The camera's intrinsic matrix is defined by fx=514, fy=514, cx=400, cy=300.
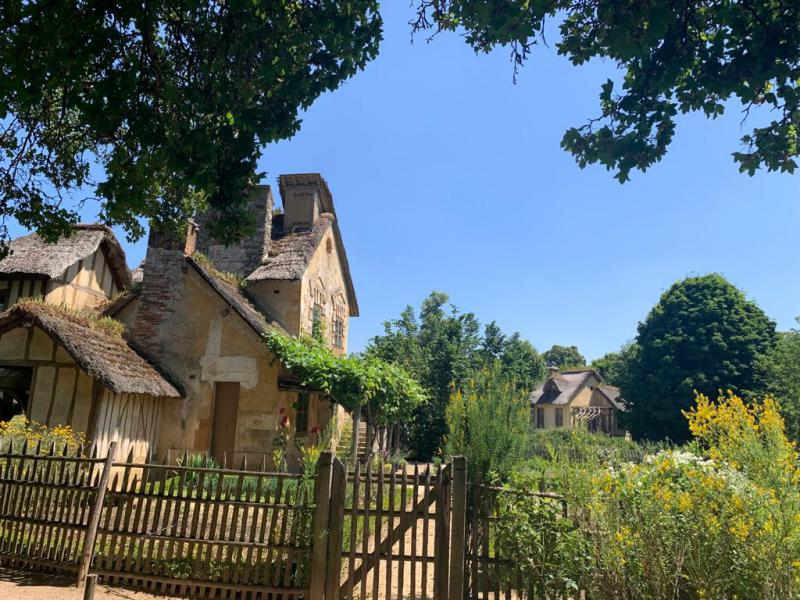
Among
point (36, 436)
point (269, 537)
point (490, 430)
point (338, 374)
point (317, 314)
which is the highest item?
point (317, 314)

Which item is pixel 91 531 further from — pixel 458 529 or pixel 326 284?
pixel 326 284

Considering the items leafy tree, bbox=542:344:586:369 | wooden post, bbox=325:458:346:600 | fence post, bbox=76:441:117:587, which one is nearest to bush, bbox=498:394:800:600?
wooden post, bbox=325:458:346:600

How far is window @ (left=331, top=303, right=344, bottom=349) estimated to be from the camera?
20.5m

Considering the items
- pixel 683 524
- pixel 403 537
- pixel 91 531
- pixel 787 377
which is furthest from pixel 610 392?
pixel 91 531

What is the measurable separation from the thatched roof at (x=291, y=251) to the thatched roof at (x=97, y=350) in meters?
4.84

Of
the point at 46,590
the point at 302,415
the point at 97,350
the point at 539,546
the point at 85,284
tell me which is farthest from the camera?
the point at 85,284

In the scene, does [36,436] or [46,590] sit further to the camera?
[36,436]

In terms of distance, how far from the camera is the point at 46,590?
6188 millimetres

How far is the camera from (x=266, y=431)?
1339cm

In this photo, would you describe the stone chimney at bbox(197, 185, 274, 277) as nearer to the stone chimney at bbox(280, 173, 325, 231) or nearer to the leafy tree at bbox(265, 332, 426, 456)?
the stone chimney at bbox(280, 173, 325, 231)

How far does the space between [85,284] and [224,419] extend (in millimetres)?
9194

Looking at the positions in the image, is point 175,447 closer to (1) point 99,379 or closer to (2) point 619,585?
(1) point 99,379

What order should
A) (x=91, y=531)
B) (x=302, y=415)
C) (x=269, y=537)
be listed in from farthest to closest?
1. (x=302, y=415)
2. (x=91, y=531)
3. (x=269, y=537)

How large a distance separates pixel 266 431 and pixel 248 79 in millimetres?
9561
